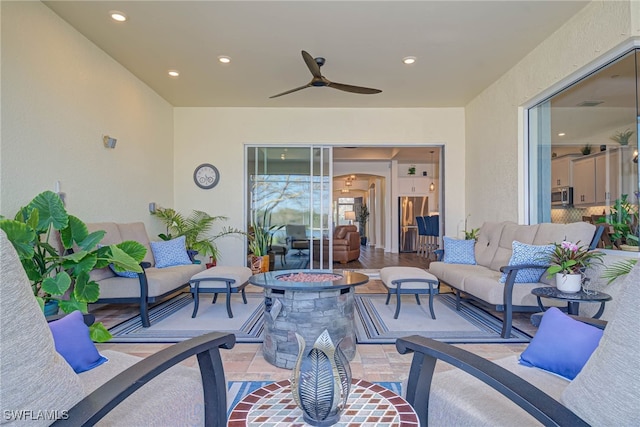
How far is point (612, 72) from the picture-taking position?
3127 millimetres

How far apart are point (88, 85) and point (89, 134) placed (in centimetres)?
52

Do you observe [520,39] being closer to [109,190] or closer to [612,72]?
[612,72]

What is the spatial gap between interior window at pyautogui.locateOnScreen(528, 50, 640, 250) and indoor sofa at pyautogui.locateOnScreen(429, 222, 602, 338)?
0.35m

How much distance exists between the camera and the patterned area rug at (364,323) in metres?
2.94

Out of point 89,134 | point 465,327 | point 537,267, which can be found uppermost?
point 89,134

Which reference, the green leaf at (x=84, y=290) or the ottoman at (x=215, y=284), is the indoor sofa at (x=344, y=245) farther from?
the green leaf at (x=84, y=290)

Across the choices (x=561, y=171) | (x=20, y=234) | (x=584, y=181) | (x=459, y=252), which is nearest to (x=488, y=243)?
(x=459, y=252)

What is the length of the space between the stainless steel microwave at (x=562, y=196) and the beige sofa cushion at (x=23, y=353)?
15.7 ft

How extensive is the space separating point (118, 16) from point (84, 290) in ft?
8.15

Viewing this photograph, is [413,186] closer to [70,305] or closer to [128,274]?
[128,274]

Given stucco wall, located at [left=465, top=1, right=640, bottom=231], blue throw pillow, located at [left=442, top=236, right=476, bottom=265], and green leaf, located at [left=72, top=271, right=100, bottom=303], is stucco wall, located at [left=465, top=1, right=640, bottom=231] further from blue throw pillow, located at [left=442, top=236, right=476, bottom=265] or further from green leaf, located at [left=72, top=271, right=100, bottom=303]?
green leaf, located at [left=72, top=271, right=100, bottom=303]

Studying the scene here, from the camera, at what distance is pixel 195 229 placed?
5.41m

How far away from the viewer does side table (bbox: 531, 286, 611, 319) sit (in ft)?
8.18

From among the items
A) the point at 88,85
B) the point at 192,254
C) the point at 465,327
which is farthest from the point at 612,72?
the point at 88,85
